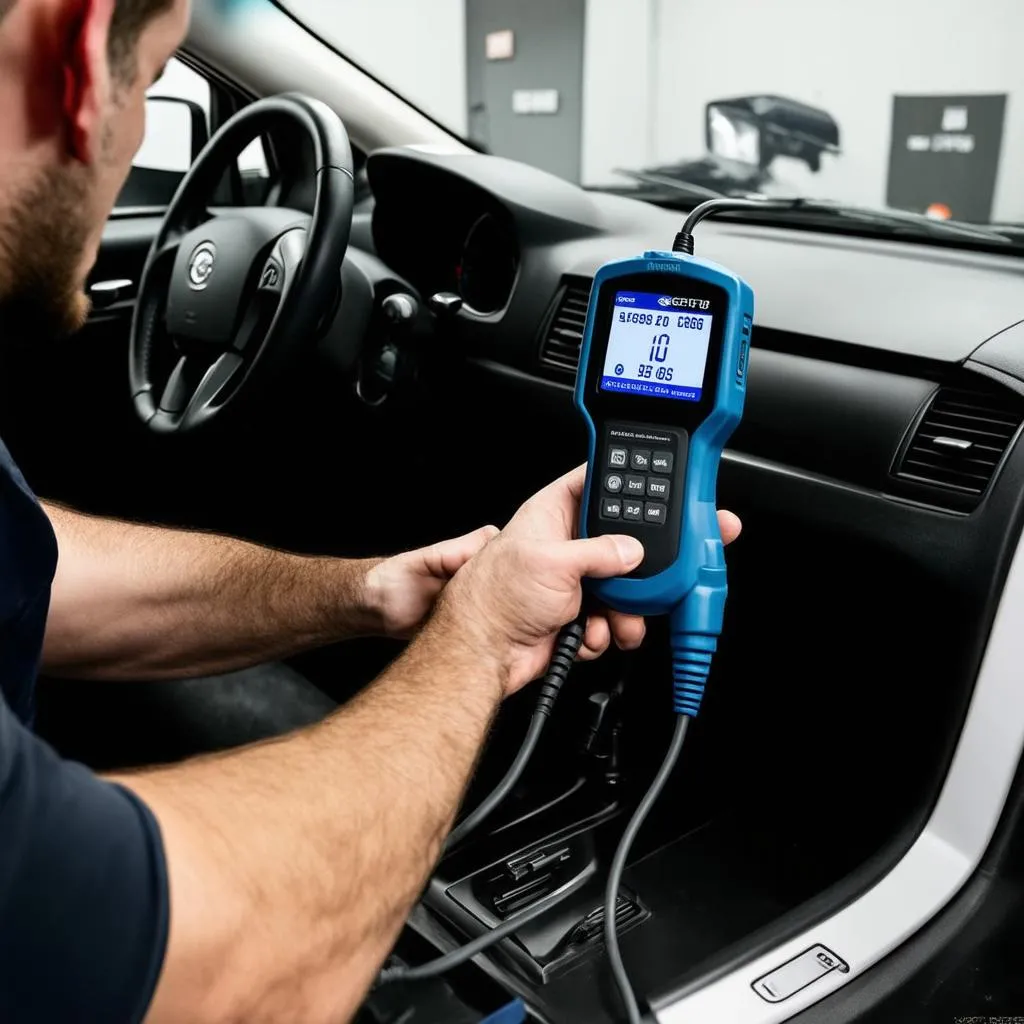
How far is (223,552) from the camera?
1141 mm

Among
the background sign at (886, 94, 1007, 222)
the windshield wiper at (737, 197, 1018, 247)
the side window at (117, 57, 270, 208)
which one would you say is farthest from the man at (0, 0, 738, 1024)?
the background sign at (886, 94, 1007, 222)

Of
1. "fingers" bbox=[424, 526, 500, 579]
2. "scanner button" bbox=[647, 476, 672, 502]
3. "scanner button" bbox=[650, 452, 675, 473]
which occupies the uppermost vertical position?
"scanner button" bbox=[650, 452, 675, 473]

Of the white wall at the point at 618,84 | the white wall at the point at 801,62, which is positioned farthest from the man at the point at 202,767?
the white wall at the point at 618,84

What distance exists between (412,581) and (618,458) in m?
0.22

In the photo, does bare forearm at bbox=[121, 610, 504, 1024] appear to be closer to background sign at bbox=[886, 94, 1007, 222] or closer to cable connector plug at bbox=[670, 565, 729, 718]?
cable connector plug at bbox=[670, 565, 729, 718]

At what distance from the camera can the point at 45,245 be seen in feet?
2.37

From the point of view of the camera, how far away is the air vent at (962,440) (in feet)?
3.15

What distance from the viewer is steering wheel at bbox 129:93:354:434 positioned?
1283mm

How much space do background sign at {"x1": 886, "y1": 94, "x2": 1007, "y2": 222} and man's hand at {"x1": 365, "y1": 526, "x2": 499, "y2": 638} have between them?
5.81 feet

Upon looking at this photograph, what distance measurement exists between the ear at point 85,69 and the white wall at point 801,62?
2967mm

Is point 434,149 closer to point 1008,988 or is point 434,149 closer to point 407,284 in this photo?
point 407,284

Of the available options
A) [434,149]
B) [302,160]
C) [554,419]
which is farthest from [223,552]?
[302,160]

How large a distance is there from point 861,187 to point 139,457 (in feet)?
8.42

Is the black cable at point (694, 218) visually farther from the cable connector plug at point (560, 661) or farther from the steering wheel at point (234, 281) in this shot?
the steering wheel at point (234, 281)
